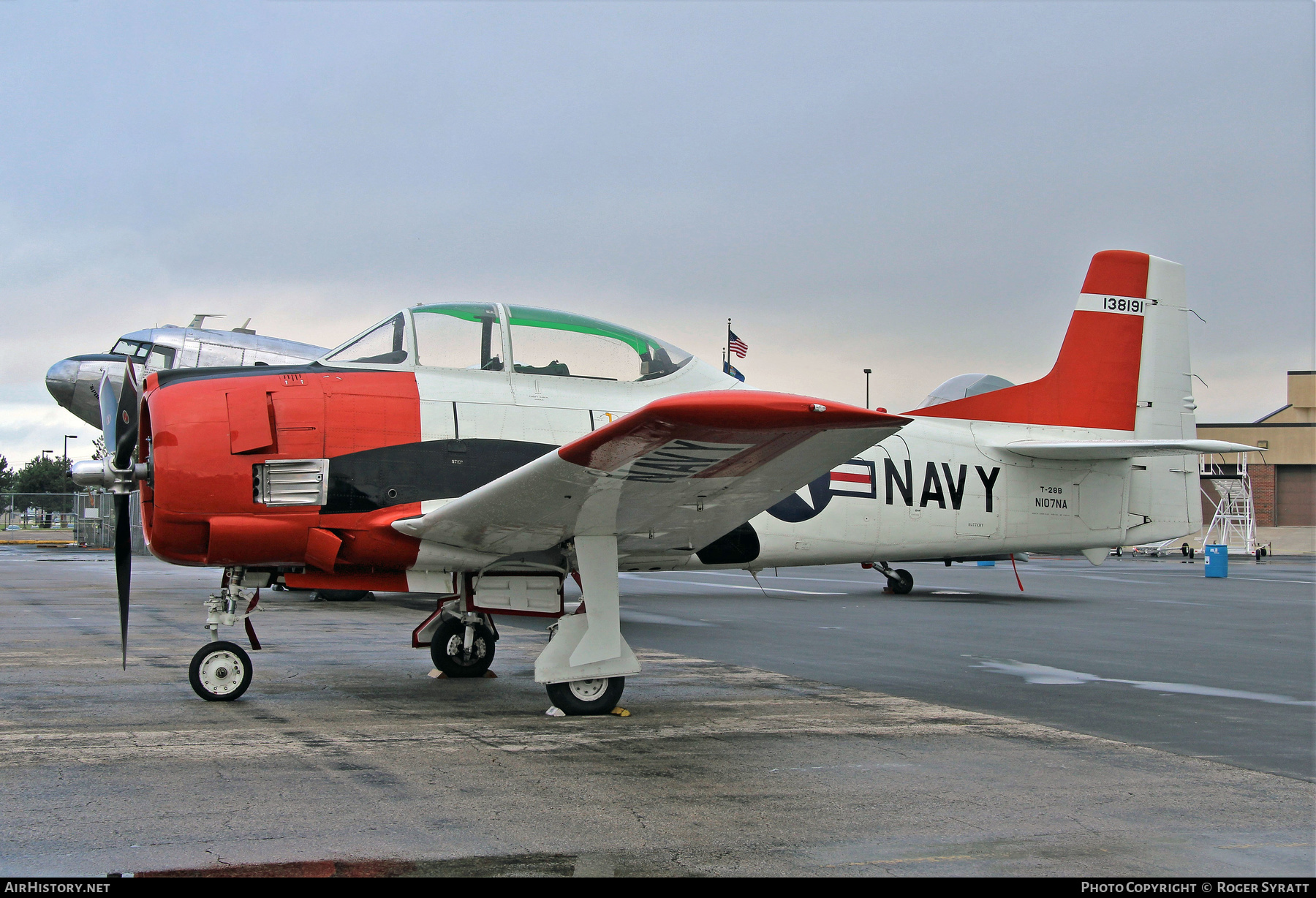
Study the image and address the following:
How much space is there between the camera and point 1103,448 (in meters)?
9.84

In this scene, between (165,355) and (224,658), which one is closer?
(224,658)

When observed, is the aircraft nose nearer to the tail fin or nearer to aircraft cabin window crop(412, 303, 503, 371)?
aircraft cabin window crop(412, 303, 503, 371)

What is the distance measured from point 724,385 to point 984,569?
28.0 m

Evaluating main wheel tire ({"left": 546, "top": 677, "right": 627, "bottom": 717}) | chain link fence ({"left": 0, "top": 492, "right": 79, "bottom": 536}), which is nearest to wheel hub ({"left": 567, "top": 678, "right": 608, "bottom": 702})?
main wheel tire ({"left": 546, "top": 677, "right": 627, "bottom": 717})

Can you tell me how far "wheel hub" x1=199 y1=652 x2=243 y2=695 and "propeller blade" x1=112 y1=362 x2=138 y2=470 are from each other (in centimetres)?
150

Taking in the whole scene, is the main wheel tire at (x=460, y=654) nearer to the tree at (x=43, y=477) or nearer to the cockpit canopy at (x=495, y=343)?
the cockpit canopy at (x=495, y=343)

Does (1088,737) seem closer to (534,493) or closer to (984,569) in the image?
(534,493)

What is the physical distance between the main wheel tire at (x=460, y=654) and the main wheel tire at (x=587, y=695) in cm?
180

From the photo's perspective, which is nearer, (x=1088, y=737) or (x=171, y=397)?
(x=1088, y=737)

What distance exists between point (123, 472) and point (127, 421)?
0.37 m

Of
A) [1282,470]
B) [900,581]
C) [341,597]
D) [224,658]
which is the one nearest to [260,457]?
[224,658]

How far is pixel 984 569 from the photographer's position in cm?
3322

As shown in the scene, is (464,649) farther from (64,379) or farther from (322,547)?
(64,379)
